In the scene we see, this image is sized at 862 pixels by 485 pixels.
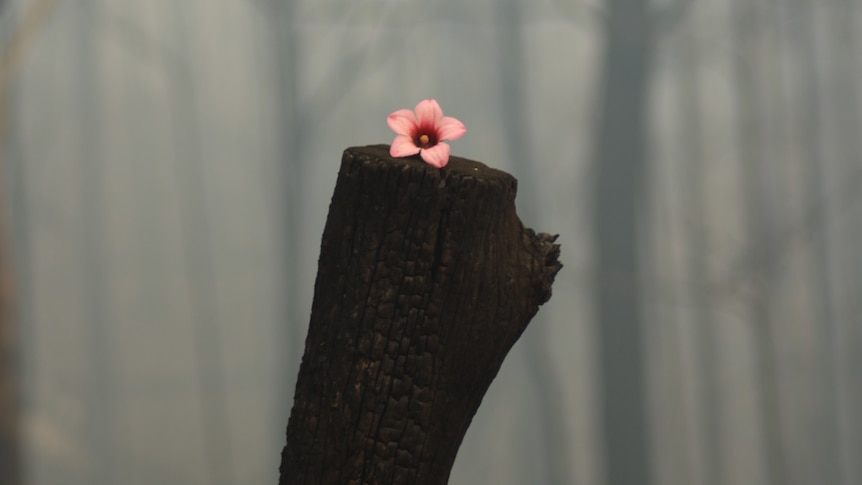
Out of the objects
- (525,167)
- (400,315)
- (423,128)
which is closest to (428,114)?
(423,128)

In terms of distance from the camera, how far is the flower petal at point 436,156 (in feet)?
2.85

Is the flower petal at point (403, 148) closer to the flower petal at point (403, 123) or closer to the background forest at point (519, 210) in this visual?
the flower petal at point (403, 123)

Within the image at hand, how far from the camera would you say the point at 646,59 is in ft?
6.38

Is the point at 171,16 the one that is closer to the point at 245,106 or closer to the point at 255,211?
the point at 245,106

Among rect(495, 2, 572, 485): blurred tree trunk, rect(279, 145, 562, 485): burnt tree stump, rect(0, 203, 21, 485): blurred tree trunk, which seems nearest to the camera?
rect(279, 145, 562, 485): burnt tree stump

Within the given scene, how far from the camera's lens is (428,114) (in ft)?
3.12

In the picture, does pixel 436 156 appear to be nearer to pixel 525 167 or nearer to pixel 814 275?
pixel 525 167

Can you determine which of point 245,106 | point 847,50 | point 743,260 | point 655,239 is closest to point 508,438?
point 655,239

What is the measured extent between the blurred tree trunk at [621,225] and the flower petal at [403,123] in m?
1.07

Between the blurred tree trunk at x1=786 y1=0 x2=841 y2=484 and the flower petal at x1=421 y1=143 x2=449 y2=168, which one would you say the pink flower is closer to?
the flower petal at x1=421 y1=143 x2=449 y2=168

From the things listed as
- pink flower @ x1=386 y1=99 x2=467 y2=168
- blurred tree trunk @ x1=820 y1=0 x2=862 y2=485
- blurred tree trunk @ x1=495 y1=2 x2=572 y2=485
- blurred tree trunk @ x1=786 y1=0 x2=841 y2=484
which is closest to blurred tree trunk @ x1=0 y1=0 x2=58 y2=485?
blurred tree trunk @ x1=495 y1=2 x2=572 y2=485

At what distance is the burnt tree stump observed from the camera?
866mm

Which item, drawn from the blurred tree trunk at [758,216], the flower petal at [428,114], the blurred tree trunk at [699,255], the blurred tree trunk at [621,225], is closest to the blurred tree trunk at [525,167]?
the blurred tree trunk at [621,225]

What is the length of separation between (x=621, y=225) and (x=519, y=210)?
0.25m
